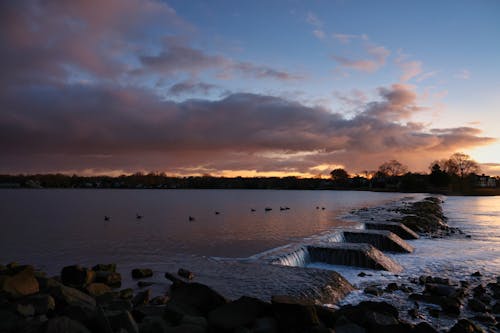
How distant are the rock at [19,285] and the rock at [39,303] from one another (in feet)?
3.74

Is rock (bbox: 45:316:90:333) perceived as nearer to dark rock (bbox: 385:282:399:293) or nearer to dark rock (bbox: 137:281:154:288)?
dark rock (bbox: 137:281:154:288)

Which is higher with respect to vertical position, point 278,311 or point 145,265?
point 278,311

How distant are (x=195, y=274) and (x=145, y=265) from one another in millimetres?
3674

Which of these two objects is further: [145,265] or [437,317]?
[145,265]

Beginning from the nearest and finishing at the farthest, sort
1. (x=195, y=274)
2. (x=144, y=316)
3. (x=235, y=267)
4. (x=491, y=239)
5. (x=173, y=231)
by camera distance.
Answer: (x=144, y=316)
(x=195, y=274)
(x=235, y=267)
(x=491, y=239)
(x=173, y=231)

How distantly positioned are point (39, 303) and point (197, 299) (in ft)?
12.1

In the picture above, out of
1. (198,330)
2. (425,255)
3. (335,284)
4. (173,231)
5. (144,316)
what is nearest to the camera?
(198,330)

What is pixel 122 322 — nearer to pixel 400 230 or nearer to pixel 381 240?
pixel 381 240

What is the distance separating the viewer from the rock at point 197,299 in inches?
357

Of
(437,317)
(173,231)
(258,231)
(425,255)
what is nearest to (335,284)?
(437,317)

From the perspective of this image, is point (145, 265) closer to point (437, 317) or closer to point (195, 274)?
point (195, 274)

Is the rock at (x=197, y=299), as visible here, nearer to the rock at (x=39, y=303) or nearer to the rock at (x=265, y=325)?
the rock at (x=265, y=325)

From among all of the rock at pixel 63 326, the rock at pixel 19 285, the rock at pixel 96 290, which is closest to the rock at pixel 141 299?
the rock at pixel 96 290

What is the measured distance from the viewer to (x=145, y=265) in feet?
57.6
